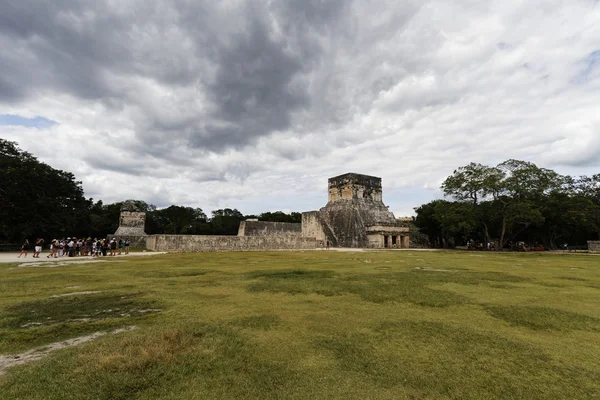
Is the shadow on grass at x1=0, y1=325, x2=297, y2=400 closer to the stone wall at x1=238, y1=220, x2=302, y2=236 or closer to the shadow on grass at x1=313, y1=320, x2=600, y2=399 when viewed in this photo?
the shadow on grass at x1=313, y1=320, x2=600, y2=399

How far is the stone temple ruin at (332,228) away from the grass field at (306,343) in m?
18.7

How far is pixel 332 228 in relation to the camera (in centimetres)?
3316

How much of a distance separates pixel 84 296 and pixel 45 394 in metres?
3.83

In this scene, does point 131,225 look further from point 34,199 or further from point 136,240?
point 34,199

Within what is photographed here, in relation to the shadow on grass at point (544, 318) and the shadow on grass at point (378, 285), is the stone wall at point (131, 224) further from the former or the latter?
the shadow on grass at point (544, 318)

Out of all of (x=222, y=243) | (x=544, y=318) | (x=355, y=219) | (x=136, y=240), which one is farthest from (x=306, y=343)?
(x=355, y=219)

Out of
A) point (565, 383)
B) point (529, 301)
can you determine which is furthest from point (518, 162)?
point (565, 383)

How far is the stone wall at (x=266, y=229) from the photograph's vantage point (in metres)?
33.6

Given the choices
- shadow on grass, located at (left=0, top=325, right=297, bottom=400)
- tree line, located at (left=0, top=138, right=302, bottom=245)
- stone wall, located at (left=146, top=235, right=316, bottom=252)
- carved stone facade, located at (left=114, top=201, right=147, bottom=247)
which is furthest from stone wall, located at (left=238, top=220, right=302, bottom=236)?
shadow on grass, located at (left=0, top=325, right=297, bottom=400)

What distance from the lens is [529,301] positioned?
4980mm

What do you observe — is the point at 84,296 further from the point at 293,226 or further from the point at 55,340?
the point at 293,226

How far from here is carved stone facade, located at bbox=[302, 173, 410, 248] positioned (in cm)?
3028

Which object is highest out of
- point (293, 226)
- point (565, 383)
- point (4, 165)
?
point (4, 165)

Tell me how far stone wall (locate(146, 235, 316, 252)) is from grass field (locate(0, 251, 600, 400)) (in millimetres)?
16135
